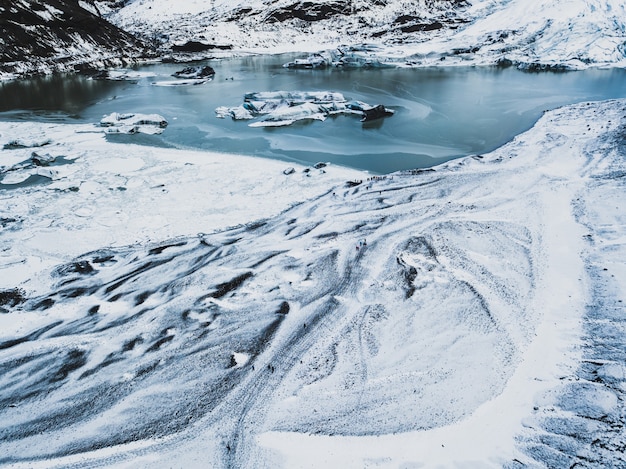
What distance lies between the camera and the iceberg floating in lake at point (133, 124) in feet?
41.0

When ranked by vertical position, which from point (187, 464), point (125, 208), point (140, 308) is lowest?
point (187, 464)

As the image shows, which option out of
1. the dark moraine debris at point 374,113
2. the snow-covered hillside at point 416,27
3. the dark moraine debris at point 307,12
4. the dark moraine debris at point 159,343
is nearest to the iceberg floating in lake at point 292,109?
the dark moraine debris at point 374,113

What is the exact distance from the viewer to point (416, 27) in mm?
36719

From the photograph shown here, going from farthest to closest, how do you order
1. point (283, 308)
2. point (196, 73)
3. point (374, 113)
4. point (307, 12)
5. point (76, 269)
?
point (307, 12), point (196, 73), point (374, 113), point (76, 269), point (283, 308)

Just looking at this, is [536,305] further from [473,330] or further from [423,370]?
[423,370]

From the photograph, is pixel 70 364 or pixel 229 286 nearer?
pixel 70 364

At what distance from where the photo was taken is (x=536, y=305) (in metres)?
4.95

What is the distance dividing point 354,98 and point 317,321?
47.1 ft

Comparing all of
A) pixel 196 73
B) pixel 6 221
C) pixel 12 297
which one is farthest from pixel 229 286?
pixel 196 73

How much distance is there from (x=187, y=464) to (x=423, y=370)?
95.9 inches

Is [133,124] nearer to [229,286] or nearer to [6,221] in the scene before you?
[6,221]

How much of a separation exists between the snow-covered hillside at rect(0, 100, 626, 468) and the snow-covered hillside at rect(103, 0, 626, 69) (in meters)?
21.1

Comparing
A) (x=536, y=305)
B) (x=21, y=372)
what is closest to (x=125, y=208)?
(x=21, y=372)

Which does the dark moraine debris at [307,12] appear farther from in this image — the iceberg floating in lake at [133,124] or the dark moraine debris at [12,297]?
the dark moraine debris at [12,297]
